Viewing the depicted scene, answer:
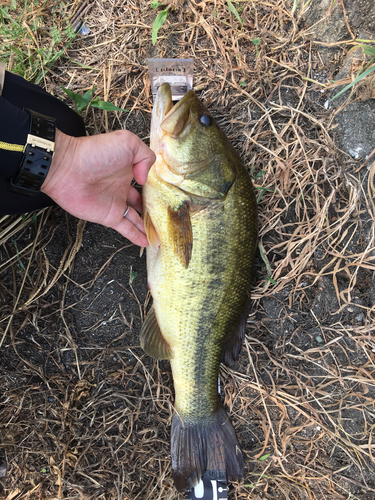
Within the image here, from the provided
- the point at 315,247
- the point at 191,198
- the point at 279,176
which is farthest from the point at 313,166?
the point at 191,198

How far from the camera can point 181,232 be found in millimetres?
1984

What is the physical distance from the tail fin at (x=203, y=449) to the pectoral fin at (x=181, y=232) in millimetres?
1270

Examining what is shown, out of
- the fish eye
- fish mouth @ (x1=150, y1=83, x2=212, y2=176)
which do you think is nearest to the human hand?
fish mouth @ (x1=150, y1=83, x2=212, y2=176)

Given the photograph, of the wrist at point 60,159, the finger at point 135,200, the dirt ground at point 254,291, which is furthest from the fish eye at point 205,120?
the wrist at point 60,159

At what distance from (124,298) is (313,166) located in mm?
1853

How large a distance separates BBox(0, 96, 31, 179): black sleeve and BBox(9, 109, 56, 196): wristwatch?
3 cm

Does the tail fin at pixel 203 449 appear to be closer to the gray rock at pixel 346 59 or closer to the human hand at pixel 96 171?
the human hand at pixel 96 171

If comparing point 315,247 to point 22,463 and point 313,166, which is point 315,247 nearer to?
point 313,166

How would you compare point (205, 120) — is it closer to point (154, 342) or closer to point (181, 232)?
point (181, 232)

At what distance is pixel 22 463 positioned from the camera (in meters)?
2.35

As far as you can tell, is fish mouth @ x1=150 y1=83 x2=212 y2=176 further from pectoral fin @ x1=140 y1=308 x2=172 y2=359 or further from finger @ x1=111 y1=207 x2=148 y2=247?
pectoral fin @ x1=140 y1=308 x2=172 y2=359

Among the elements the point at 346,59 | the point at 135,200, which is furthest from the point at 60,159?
the point at 346,59

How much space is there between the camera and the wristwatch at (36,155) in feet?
5.67

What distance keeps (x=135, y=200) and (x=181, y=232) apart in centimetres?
56
